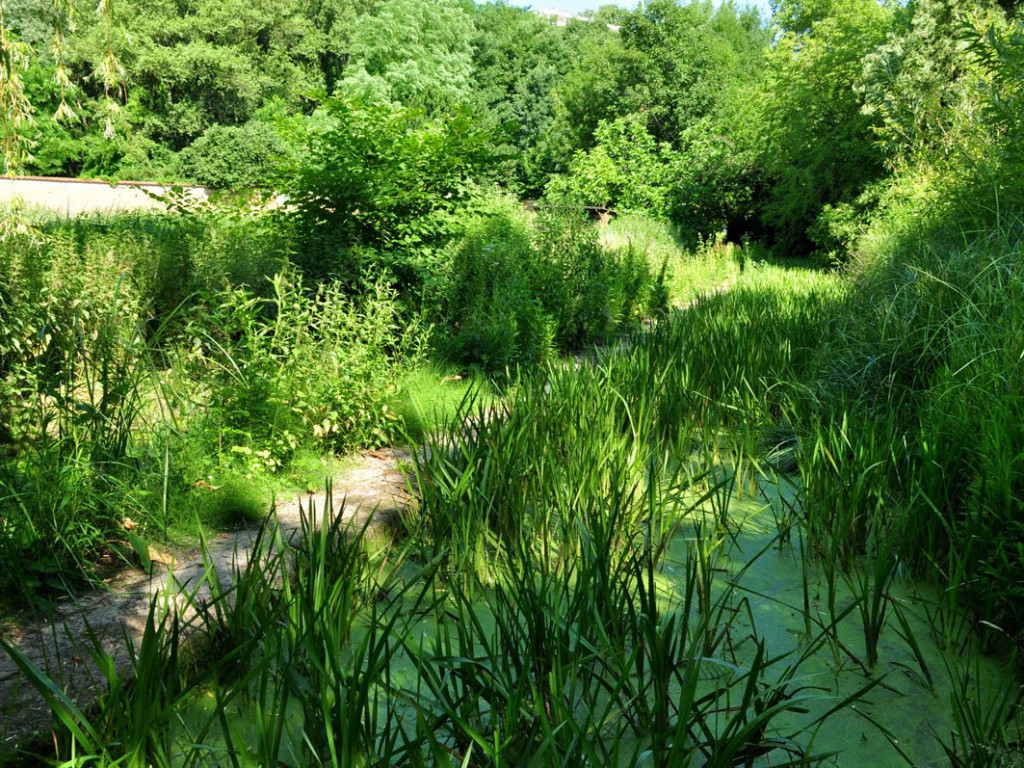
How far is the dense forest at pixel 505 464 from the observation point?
5.62 ft

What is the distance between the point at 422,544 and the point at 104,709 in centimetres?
126

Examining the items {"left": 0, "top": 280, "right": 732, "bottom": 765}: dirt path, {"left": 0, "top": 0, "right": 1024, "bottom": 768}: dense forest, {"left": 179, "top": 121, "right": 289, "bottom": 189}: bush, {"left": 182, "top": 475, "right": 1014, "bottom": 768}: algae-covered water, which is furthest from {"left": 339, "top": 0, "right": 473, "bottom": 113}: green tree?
{"left": 182, "top": 475, "right": 1014, "bottom": 768}: algae-covered water

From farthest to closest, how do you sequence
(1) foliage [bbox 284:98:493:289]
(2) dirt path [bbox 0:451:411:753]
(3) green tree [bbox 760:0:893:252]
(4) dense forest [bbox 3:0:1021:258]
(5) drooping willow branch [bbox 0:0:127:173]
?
(3) green tree [bbox 760:0:893:252] → (4) dense forest [bbox 3:0:1021:258] → (1) foliage [bbox 284:98:493:289] → (5) drooping willow branch [bbox 0:0:127:173] → (2) dirt path [bbox 0:451:411:753]

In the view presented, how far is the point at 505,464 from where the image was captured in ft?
9.08

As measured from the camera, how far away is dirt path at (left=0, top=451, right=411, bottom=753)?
1.71m

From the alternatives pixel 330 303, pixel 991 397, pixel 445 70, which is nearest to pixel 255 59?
pixel 445 70

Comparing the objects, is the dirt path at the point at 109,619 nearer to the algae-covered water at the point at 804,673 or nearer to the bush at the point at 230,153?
the algae-covered water at the point at 804,673

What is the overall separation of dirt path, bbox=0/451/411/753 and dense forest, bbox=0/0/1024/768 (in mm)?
71

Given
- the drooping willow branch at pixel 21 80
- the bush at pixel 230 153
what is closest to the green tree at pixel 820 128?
the drooping willow branch at pixel 21 80

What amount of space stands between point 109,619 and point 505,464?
1.34 meters

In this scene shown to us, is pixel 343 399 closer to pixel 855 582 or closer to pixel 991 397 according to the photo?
pixel 855 582

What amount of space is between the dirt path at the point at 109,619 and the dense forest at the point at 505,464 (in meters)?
0.07

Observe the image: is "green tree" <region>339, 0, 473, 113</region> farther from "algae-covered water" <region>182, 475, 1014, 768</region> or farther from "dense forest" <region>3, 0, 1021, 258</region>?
"algae-covered water" <region>182, 475, 1014, 768</region>

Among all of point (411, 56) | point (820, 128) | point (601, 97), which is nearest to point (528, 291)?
point (820, 128)
